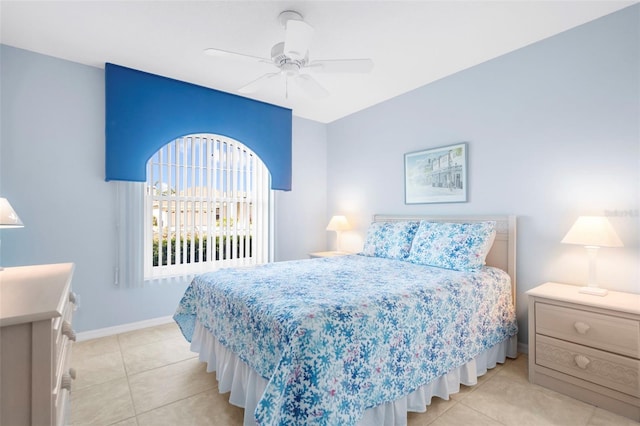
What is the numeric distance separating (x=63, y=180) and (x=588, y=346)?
14.4 ft

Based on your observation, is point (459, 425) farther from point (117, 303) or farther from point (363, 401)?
point (117, 303)

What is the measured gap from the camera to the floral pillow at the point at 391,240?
307cm

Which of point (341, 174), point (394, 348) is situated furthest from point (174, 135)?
point (394, 348)

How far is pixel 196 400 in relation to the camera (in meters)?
1.94

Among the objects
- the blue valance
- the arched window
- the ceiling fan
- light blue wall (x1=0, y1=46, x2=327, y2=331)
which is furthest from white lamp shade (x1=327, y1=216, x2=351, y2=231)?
light blue wall (x1=0, y1=46, x2=327, y2=331)

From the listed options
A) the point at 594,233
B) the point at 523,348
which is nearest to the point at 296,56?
the point at 594,233

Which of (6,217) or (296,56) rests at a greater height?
(296,56)

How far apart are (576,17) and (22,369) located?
3.68 m

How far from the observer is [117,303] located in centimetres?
306

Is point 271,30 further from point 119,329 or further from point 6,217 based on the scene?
point 119,329

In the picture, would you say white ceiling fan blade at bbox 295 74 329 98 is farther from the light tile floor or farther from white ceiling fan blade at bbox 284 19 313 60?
the light tile floor

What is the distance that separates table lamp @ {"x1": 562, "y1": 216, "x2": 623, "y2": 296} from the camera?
1962mm

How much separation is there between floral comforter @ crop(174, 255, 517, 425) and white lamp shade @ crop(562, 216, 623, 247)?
610mm

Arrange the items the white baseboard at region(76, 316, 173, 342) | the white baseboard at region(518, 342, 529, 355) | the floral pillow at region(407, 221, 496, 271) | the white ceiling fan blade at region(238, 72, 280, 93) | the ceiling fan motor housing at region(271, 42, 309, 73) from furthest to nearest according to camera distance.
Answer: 1. the white baseboard at region(76, 316, 173, 342)
2. the white baseboard at region(518, 342, 529, 355)
3. the floral pillow at region(407, 221, 496, 271)
4. the white ceiling fan blade at region(238, 72, 280, 93)
5. the ceiling fan motor housing at region(271, 42, 309, 73)
